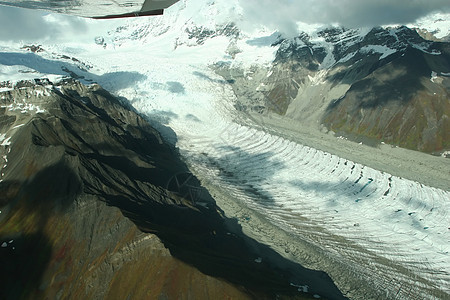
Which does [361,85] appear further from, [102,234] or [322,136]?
[102,234]

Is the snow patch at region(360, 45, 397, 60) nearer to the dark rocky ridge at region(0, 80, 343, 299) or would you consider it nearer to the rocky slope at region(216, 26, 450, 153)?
the rocky slope at region(216, 26, 450, 153)

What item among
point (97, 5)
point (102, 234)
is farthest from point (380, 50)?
point (97, 5)

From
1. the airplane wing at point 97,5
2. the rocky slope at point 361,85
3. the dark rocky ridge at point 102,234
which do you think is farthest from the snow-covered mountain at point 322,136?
the airplane wing at point 97,5

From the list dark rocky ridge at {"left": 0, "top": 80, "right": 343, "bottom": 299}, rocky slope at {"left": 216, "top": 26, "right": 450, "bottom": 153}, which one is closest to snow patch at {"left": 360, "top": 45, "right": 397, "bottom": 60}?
rocky slope at {"left": 216, "top": 26, "right": 450, "bottom": 153}

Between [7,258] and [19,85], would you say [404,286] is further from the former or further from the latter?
[19,85]

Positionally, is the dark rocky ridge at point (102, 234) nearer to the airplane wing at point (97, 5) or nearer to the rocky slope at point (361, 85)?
the airplane wing at point (97, 5)
